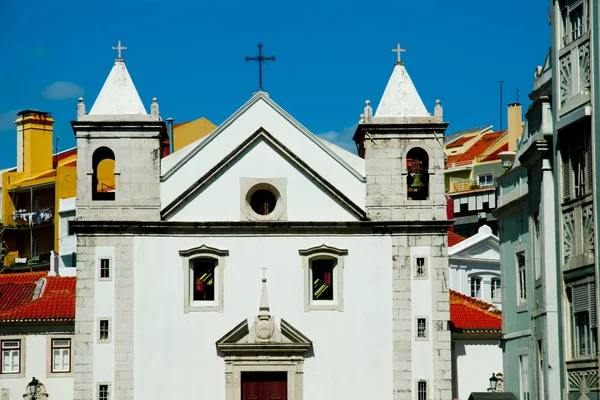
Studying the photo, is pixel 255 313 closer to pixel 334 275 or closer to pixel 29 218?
pixel 334 275

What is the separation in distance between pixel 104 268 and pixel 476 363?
43.1 ft

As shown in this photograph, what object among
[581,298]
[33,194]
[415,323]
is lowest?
[581,298]

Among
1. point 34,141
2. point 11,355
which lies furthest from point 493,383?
point 34,141

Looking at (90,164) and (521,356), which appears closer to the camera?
(521,356)

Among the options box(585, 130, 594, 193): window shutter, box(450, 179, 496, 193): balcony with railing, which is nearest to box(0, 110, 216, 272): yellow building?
box(450, 179, 496, 193): balcony with railing

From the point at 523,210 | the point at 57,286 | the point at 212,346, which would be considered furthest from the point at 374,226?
the point at 57,286

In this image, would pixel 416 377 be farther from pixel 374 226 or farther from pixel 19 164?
pixel 19 164

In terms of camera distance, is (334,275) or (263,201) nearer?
(334,275)

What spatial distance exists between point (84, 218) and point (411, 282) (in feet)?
34.4

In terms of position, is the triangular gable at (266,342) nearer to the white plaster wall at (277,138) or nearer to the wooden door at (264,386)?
the wooden door at (264,386)

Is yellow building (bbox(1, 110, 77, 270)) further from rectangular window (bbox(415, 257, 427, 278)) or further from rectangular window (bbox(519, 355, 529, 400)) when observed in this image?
rectangular window (bbox(519, 355, 529, 400))

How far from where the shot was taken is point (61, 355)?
52031mm

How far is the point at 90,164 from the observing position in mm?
49219

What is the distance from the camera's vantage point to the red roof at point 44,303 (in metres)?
52.0
